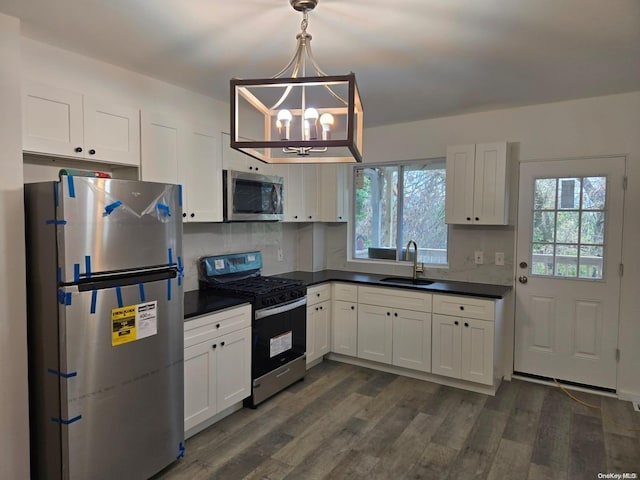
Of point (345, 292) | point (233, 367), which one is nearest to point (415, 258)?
point (345, 292)

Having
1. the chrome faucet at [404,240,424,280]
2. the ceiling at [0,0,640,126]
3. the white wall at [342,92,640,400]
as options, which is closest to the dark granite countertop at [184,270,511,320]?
the chrome faucet at [404,240,424,280]

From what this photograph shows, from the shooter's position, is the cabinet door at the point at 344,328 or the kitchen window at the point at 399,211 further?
the kitchen window at the point at 399,211

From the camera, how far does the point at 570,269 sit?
3.43m

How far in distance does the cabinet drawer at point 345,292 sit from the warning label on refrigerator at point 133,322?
6.92ft

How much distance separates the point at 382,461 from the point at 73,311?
1.93 metres

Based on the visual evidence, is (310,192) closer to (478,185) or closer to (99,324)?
(478,185)

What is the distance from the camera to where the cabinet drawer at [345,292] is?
3939 millimetres

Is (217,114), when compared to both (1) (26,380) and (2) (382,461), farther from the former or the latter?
(2) (382,461)

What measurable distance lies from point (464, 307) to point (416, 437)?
116 centimetres

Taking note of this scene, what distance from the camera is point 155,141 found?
8.81 feet

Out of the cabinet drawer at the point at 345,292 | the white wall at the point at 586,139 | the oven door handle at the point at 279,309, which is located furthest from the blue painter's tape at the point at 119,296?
the white wall at the point at 586,139

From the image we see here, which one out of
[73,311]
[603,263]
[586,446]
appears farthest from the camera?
[603,263]

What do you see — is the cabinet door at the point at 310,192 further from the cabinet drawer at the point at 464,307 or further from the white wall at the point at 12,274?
the white wall at the point at 12,274

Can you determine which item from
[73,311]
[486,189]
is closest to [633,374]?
[486,189]
